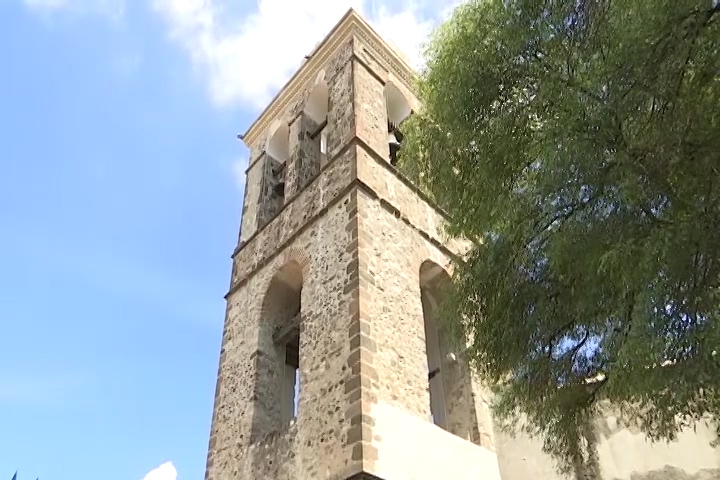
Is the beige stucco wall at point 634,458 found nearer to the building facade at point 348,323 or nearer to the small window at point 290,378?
the building facade at point 348,323

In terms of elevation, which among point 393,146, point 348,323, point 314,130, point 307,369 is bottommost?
point 307,369

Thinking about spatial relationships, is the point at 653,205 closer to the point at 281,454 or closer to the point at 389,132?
the point at 281,454

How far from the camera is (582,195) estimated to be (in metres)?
4.45

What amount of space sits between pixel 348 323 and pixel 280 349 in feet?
7.01

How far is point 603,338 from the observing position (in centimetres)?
460

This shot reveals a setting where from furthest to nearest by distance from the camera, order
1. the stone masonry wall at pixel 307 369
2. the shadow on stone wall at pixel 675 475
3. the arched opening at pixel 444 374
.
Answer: the arched opening at pixel 444 374, the shadow on stone wall at pixel 675 475, the stone masonry wall at pixel 307 369

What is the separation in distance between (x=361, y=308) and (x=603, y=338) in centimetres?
301

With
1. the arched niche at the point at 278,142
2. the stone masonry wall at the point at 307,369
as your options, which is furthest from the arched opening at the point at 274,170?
the stone masonry wall at the point at 307,369

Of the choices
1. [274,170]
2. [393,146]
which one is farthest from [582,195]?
[274,170]

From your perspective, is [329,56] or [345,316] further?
[329,56]

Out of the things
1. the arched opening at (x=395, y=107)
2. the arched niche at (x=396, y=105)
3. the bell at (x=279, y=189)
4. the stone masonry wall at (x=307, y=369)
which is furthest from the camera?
the bell at (x=279, y=189)

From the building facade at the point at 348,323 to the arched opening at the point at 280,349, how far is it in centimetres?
2

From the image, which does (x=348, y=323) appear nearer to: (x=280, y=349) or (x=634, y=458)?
(x=280, y=349)

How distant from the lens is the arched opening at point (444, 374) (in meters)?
7.97
